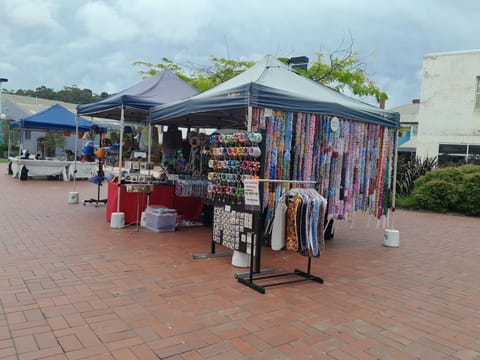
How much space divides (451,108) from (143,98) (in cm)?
1584

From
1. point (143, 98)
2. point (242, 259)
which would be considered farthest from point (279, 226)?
point (143, 98)

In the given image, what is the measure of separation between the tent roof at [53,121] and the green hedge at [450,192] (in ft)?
36.5

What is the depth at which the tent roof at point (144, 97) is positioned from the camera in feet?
23.6

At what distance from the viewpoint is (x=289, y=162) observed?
5.15 m

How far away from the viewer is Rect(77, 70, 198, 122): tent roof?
721cm

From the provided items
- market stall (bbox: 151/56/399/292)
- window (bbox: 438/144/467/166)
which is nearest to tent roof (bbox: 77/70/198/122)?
market stall (bbox: 151/56/399/292)

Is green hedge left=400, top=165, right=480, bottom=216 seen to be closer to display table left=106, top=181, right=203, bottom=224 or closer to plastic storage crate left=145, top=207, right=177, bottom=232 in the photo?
display table left=106, top=181, right=203, bottom=224

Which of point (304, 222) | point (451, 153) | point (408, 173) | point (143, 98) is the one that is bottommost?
point (304, 222)

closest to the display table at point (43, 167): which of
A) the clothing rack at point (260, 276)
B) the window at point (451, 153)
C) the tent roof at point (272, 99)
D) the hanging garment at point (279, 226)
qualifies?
the tent roof at point (272, 99)

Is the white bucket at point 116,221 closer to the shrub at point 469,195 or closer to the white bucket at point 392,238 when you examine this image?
the white bucket at point 392,238

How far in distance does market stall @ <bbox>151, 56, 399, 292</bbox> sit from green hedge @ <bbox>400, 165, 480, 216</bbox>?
18.6 ft

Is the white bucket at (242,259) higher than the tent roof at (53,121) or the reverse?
the reverse

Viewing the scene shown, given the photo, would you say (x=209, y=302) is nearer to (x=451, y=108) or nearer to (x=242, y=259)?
(x=242, y=259)

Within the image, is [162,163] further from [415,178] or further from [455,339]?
[415,178]
